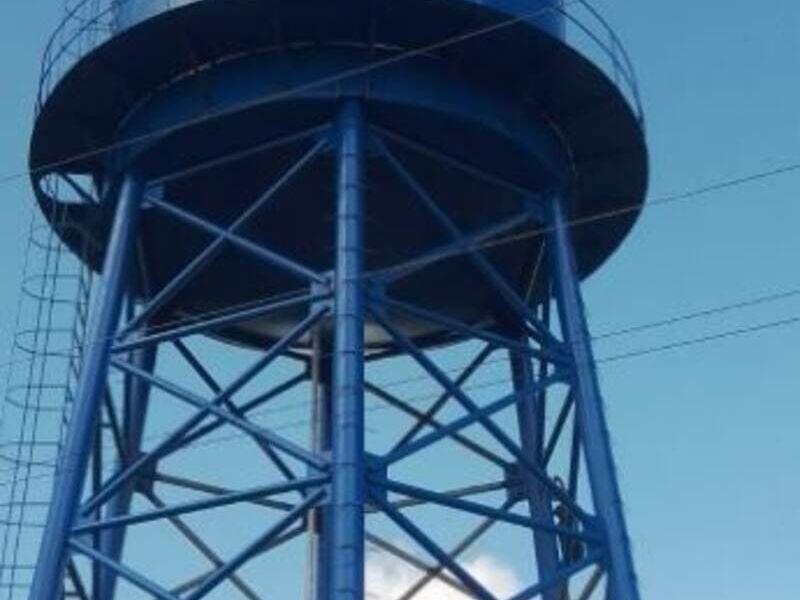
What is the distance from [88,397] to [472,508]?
13.4 feet

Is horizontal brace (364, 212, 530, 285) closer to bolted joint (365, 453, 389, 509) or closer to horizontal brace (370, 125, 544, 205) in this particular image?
horizontal brace (370, 125, 544, 205)

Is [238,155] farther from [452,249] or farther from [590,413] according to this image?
[590,413]

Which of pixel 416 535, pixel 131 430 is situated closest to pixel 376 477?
pixel 416 535

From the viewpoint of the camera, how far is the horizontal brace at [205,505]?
1526 centimetres

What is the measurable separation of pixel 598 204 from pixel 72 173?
6.30 metres

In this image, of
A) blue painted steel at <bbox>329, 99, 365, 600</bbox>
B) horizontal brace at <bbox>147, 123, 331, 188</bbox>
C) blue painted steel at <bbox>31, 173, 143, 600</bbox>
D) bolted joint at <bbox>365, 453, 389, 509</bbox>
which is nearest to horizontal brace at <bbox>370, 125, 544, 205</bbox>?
blue painted steel at <bbox>329, 99, 365, 600</bbox>

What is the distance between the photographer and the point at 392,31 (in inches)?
693

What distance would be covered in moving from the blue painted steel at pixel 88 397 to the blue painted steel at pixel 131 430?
113cm

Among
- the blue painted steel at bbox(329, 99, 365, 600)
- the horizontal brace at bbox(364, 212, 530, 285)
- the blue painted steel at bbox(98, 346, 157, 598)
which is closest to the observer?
the blue painted steel at bbox(329, 99, 365, 600)

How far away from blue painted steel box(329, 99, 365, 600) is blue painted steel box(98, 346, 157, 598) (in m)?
3.41

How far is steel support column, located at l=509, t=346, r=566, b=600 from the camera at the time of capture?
739 inches

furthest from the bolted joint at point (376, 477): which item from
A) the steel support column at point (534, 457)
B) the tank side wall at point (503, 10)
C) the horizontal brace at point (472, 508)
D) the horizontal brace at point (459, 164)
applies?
the tank side wall at point (503, 10)

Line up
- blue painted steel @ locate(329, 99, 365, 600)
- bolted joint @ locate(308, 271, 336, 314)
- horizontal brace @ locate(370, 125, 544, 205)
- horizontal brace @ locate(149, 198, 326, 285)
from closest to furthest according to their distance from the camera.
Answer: blue painted steel @ locate(329, 99, 365, 600)
bolted joint @ locate(308, 271, 336, 314)
horizontal brace @ locate(149, 198, 326, 285)
horizontal brace @ locate(370, 125, 544, 205)

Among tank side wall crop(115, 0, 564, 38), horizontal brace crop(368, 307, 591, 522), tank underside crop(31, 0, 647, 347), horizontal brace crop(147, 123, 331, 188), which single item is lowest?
horizontal brace crop(368, 307, 591, 522)
